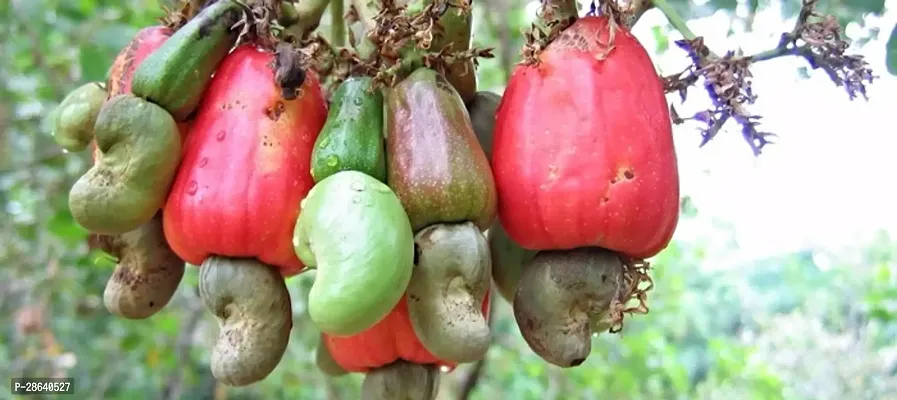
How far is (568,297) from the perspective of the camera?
0.97 m

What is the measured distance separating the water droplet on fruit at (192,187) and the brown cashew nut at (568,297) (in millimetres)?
367

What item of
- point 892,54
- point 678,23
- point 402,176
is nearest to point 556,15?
point 678,23

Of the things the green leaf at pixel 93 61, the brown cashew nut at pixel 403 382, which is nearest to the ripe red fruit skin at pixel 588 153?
the brown cashew nut at pixel 403 382

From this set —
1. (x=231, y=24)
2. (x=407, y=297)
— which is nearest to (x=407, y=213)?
(x=407, y=297)

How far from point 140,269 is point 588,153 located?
1.81 ft

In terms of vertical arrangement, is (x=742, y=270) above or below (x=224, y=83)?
below

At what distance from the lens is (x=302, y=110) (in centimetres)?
101

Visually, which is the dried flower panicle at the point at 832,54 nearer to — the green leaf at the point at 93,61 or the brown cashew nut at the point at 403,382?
the brown cashew nut at the point at 403,382

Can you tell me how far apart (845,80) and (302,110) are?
602 millimetres

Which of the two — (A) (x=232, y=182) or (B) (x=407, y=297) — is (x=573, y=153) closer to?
(B) (x=407, y=297)

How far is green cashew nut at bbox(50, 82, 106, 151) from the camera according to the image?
1.14 m

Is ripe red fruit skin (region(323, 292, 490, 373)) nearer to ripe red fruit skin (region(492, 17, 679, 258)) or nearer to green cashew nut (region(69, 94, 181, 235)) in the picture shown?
ripe red fruit skin (region(492, 17, 679, 258))

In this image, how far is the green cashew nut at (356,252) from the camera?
0.84 metres

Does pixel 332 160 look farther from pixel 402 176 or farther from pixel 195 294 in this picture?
pixel 195 294
